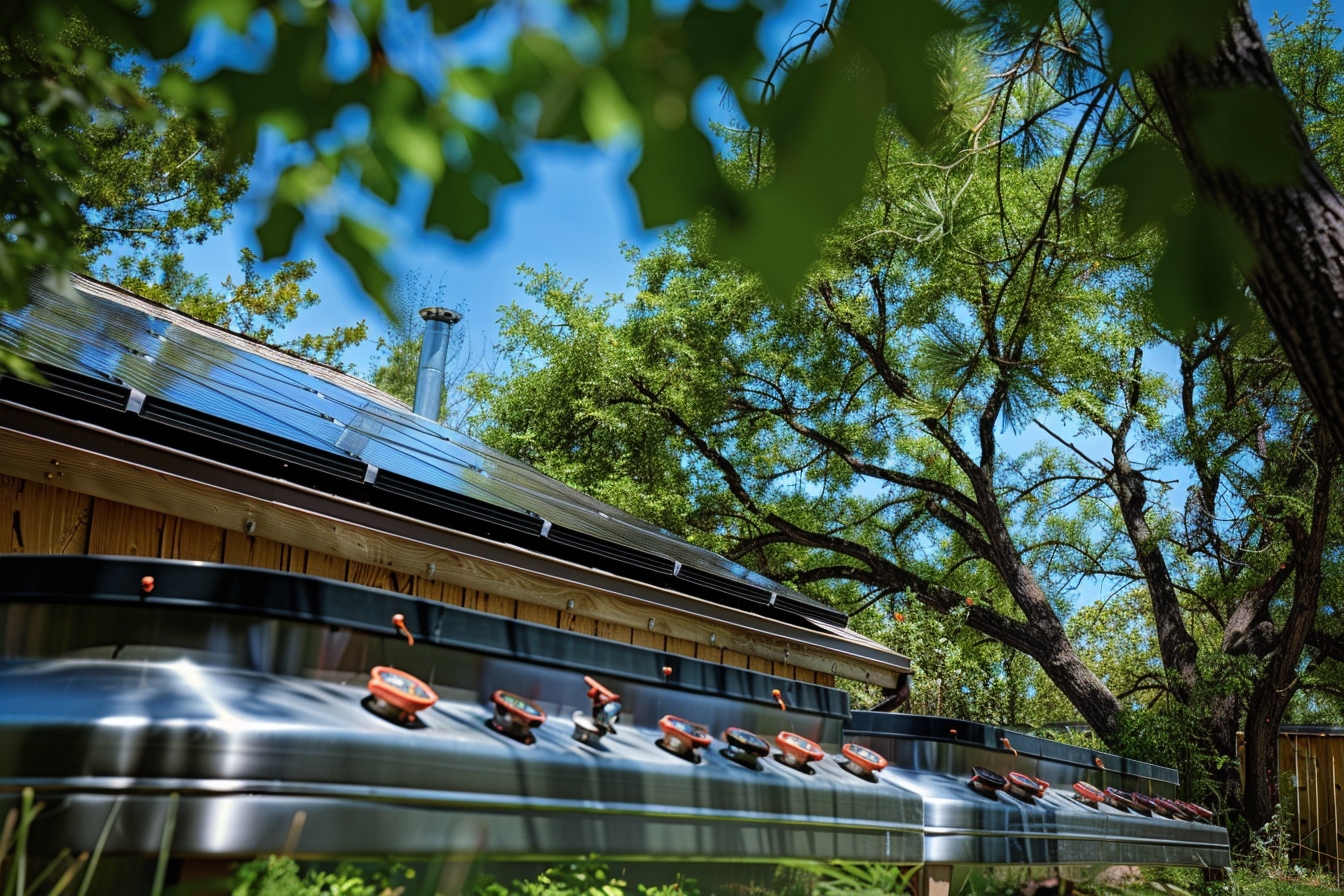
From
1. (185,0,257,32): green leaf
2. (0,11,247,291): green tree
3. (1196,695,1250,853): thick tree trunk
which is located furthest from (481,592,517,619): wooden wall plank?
(1196,695,1250,853): thick tree trunk

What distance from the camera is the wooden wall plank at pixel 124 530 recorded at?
2.84 m

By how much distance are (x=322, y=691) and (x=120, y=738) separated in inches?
18.2

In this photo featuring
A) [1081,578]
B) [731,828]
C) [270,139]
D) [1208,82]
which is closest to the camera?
[270,139]

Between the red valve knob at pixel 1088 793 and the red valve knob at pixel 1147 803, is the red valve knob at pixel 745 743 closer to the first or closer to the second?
the red valve knob at pixel 1088 793

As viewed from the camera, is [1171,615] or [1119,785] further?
[1171,615]

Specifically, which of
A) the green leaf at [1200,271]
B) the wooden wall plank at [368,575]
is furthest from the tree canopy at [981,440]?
the green leaf at [1200,271]

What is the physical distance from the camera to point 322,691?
6.88ft

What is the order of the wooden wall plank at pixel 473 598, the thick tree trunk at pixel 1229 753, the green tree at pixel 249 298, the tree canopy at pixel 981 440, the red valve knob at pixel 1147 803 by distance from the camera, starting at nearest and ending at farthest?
1. the wooden wall plank at pixel 473 598
2. the red valve knob at pixel 1147 803
3. the thick tree trunk at pixel 1229 753
4. the tree canopy at pixel 981 440
5. the green tree at pixel 249 298

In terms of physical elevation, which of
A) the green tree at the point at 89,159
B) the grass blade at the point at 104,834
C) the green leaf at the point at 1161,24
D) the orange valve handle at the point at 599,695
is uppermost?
the green tree at the point at 89,159

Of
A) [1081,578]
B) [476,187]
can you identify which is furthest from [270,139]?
[1081,578]

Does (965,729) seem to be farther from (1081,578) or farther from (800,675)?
(1081,578)

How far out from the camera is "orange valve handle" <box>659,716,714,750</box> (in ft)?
8.80

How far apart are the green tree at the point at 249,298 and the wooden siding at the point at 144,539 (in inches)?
595

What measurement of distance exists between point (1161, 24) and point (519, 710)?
186cm
